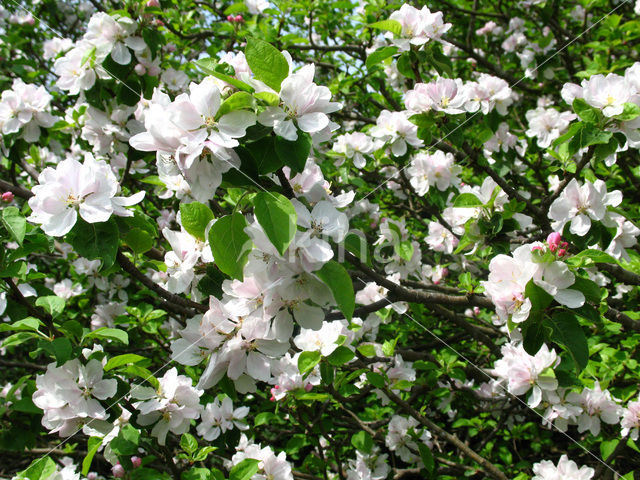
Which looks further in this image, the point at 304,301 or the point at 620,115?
the point at 620,115

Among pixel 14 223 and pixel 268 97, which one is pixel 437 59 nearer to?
pixel 268 97

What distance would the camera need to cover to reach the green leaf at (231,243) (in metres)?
1.13

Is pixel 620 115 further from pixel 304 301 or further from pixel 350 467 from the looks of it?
pixel 350 467

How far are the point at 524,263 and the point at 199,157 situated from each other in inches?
35.1

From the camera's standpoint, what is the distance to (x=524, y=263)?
139 cm

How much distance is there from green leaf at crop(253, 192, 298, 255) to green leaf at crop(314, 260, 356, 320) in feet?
0.45

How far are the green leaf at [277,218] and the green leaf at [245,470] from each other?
3.49ft

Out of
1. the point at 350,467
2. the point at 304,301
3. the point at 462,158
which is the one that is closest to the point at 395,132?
the point at 462,158

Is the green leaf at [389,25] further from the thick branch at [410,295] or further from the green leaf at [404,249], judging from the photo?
the thick branch at [410,295]

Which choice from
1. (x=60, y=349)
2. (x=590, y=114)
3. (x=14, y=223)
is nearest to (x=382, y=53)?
(x=590, y=114)

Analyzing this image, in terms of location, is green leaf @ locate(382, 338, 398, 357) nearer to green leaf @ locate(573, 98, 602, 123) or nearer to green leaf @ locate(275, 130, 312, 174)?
green leaf @ locate(573, 98, 602, 123)

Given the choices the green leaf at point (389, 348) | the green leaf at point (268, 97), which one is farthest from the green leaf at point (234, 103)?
the green leaf at point (389, 348)

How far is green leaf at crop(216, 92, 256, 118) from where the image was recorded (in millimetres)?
1081

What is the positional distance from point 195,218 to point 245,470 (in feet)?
3.06
